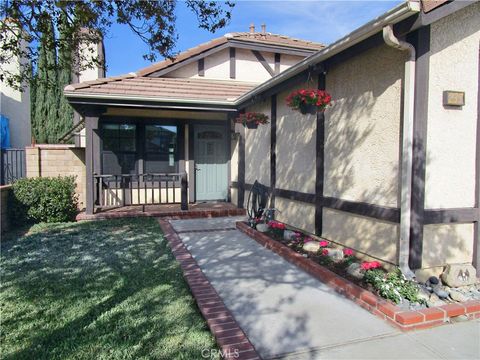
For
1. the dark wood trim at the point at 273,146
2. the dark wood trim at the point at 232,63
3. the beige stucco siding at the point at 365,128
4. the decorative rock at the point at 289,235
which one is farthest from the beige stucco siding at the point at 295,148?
the dark wood trim at the point at 232,63

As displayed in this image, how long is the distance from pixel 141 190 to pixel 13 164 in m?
4.75

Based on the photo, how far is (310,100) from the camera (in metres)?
4.68

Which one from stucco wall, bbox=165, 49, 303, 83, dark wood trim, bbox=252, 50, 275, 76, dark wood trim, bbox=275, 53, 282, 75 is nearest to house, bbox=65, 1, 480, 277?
stucco wall, bbox=165, 49, 303, 83

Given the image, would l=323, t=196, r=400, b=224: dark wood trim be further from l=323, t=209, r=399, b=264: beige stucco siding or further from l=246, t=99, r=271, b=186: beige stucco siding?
l=246, t=99, r=271, b=186: beige stucco siding

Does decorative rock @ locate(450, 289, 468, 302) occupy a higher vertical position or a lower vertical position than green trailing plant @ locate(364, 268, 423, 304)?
lower

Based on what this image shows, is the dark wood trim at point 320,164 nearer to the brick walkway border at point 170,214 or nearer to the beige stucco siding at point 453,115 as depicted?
the beige stucco siding at point 453,115

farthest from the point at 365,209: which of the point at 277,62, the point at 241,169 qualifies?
the point at 277,62

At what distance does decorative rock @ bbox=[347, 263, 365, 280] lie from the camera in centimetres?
386

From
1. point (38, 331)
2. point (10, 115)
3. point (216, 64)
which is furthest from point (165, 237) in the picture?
point (10, 115)

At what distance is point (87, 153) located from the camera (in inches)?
314

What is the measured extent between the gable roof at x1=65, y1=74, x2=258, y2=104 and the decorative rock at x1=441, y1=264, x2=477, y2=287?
607cm

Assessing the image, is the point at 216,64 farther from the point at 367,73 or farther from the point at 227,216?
the point at 367,73

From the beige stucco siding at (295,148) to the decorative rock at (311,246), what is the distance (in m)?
0.94

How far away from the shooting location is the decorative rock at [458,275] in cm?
365
